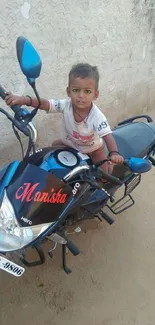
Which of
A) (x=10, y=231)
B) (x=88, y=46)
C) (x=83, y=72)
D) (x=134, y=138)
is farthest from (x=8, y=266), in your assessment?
(x=88, y=46)

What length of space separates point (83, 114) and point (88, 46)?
1.49 m

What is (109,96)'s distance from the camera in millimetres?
4117

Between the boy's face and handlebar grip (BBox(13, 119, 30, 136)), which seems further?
the boy's face

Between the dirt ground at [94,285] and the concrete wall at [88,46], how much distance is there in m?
1.03

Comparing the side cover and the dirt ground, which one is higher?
the side cover

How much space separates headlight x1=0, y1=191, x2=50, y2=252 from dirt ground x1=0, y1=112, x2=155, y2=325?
2.48 ft

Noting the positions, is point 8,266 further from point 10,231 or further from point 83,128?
point 83,128

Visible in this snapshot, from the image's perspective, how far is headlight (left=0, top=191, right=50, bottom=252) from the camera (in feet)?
5.41

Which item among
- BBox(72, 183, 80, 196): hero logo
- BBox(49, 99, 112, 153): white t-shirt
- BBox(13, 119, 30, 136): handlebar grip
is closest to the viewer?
BBox(13, 119, 30, 136): handlebar grip

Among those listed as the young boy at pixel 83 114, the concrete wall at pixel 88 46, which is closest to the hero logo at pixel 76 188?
the young boy at pixel 83 114

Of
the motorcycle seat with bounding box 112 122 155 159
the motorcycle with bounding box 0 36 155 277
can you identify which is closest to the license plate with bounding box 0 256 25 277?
the motorcycle with bounding box 0 36 155 277

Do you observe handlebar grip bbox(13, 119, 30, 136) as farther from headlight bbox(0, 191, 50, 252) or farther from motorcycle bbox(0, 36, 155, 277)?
headlight bbox(0, 191, 50, 252)

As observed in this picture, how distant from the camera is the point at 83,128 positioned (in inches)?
89.4

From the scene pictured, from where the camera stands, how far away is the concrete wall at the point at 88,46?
2748mm
